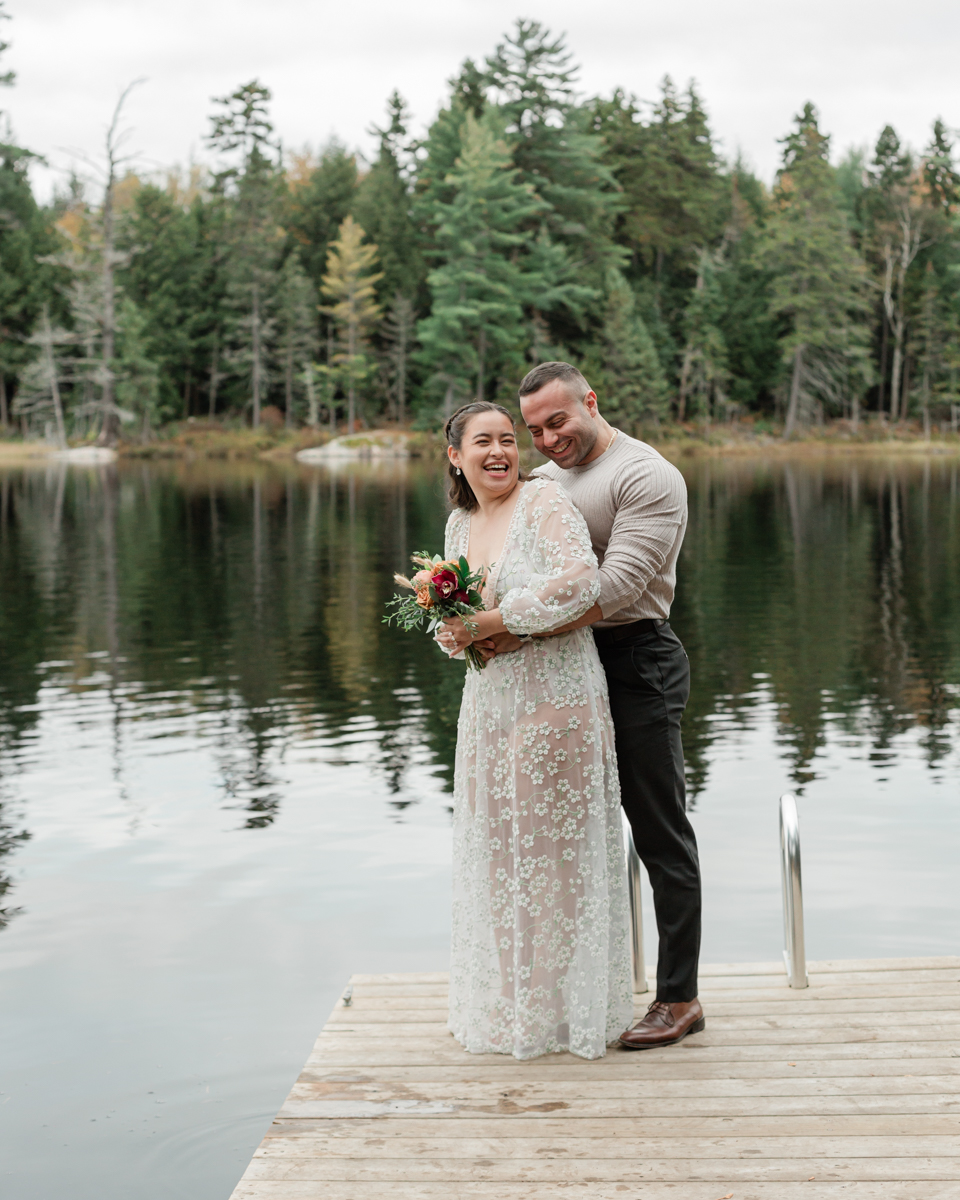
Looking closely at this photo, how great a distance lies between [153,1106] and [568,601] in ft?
9.79

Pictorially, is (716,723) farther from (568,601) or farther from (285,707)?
(568,601)

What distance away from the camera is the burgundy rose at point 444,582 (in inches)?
143

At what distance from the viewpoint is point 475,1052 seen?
3887 mm

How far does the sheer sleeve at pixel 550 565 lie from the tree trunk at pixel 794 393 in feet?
197

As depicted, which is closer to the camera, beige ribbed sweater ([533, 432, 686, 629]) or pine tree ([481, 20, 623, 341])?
beige ribbed sweater ([533, 432, 686, 629])

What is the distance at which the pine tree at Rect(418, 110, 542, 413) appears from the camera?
52781 mm

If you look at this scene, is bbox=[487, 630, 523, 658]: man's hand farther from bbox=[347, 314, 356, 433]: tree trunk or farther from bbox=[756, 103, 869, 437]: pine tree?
bbox=[756, 103, 869, 437]: pine tree

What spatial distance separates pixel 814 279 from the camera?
62156 mm

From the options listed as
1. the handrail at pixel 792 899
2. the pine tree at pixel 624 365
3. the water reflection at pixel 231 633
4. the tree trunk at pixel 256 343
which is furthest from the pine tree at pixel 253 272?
the handrail at pixel 792 899

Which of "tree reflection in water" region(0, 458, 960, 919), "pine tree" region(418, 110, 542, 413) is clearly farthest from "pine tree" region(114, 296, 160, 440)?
"tree reflection in water" region(0, 458, 960, 919)

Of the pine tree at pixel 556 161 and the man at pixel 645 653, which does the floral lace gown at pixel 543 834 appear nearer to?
the man at pixel 645 653

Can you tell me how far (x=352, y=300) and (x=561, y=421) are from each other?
187ft

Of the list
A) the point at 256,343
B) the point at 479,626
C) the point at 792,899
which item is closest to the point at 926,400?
the point at 256,343

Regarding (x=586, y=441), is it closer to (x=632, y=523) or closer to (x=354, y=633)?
(x=632, y=523)
